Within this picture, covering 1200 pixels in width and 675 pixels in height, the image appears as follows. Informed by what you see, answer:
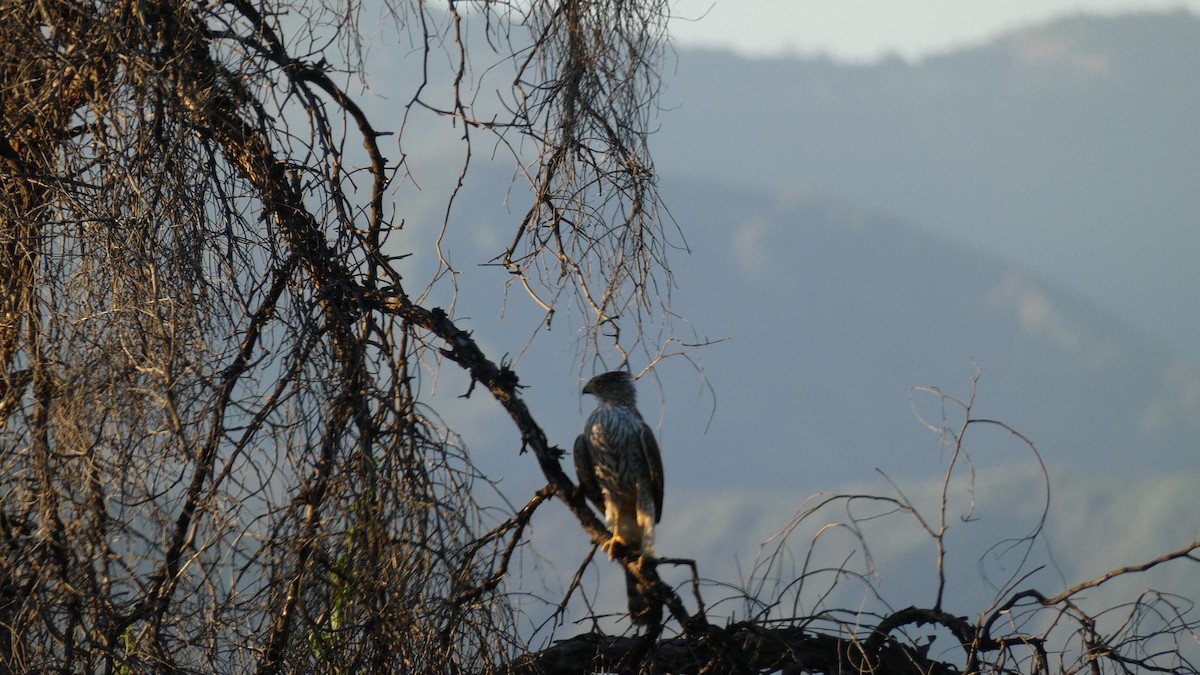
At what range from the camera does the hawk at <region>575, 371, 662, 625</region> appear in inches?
125

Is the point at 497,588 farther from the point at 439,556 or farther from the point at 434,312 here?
the point at 434,312

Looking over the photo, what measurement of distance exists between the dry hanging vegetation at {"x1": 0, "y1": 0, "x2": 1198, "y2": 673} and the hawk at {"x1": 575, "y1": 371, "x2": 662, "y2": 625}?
973mm

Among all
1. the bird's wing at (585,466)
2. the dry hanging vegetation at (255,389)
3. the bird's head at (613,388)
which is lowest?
the dry hanging vegetation at (255,389)

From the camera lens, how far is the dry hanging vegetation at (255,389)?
1.83 meters

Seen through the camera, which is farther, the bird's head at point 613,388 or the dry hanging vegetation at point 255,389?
the bird's head at point 613,388

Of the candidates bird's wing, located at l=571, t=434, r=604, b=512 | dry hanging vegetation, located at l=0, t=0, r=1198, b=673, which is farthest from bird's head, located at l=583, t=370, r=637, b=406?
dry hanging vegetation, located at l=0, t=0, r=1198, b=673

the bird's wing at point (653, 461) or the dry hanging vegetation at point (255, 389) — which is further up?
the bird's wing at point (653, 461)

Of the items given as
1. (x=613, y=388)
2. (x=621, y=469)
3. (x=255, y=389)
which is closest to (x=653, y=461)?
(x=621, y=469)

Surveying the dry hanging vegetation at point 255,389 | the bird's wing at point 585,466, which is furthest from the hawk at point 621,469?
the dry hanging vegetation at point 255,389

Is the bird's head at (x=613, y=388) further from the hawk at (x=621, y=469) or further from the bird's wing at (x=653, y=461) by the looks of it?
the bird's wing at (x=653, y=461)

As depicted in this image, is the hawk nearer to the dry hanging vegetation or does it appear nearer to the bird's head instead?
the bird's head

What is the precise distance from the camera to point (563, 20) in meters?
2.23

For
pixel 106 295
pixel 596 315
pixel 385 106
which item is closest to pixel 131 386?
pixel 106 295

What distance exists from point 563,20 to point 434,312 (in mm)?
601
